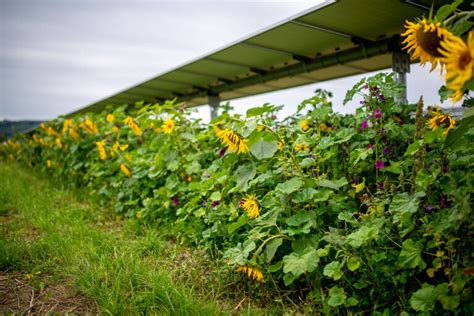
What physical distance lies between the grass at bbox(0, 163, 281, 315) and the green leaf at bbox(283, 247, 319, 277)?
1.03 ft

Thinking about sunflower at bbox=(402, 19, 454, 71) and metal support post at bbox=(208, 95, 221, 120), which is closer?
sunflower at bbox=(402, 19, 454, 71)

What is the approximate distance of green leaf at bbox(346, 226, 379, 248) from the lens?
200 cm

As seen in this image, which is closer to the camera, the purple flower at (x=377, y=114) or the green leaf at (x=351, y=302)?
the green leaf at (x=351, y=302)

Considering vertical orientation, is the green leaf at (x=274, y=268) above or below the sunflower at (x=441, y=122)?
below

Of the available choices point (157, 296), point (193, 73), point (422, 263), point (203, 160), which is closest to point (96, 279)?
point (157, 296)

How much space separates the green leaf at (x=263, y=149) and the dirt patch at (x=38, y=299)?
4.38 feet

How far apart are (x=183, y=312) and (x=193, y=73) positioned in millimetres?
6980

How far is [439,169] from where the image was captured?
6.61ft

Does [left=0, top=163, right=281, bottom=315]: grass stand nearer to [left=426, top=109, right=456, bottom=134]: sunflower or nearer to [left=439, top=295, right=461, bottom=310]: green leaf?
[left=439, top=295, right=461, bottom=310]: green leaf

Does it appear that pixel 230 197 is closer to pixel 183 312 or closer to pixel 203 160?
pixel 203 160

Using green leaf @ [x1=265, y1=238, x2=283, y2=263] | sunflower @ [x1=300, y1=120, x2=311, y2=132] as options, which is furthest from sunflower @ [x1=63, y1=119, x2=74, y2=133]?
green leaf @ [x1=265, y1=238, x2=283, y2=263]

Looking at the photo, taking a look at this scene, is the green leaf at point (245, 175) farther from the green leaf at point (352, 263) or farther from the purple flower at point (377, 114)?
the purple flower at point (377, 114)

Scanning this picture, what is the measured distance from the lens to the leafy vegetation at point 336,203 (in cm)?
194

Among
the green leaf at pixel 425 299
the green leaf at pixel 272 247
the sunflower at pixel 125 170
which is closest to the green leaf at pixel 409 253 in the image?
the green leaf at pixel 425 299
